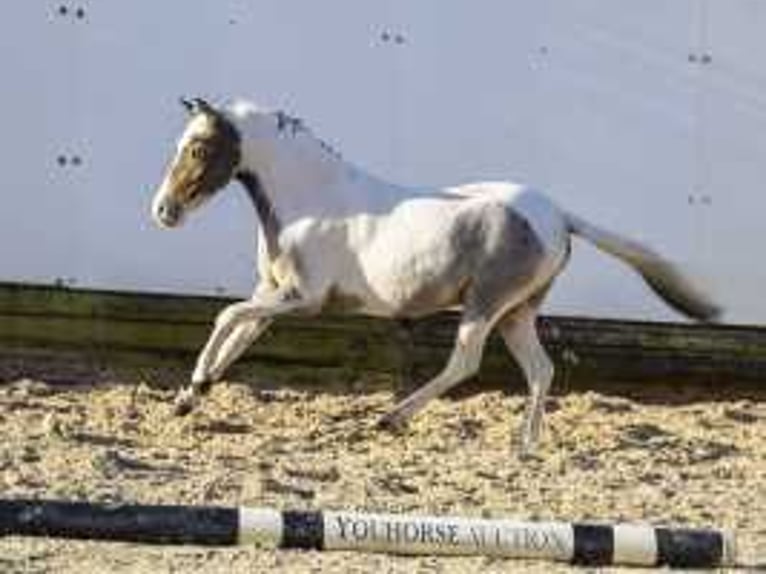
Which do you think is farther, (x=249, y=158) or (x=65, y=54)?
(x=65, y=54)

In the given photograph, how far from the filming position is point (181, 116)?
10461 mm

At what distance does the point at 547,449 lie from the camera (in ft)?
28.9

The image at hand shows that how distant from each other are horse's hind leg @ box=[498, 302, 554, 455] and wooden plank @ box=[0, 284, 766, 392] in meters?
1.77

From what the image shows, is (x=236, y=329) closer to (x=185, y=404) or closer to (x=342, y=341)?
(x=185, y=404)

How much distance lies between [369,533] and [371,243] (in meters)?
2.68

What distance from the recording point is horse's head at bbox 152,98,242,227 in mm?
8805

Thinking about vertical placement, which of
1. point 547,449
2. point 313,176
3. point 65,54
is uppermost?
point 65,54

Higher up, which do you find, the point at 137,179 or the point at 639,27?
the point at 639,27

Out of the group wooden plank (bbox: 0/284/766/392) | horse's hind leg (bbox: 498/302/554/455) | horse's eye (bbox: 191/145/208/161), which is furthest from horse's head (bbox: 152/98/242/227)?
wooden plank (bbox: 0/284/766/392)

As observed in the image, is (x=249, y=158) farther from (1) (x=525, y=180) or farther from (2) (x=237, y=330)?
(1) (x=525, y=180)

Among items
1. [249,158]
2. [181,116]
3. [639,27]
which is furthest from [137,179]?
[639,27]

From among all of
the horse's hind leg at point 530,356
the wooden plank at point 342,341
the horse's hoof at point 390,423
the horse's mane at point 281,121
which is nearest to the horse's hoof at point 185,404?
the horse's hoof at point 390,423

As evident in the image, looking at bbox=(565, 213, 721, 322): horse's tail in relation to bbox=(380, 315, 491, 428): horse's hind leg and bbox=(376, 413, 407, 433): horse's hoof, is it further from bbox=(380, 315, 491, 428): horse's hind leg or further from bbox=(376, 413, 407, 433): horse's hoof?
bbox=(376, 413, 407, 433): horse's hoof

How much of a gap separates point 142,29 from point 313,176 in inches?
74.7
